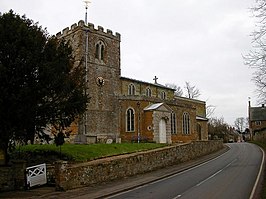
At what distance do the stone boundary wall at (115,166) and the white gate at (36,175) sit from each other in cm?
131

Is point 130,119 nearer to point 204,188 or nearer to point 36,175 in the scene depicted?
point 36,175

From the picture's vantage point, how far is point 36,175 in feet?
63.3

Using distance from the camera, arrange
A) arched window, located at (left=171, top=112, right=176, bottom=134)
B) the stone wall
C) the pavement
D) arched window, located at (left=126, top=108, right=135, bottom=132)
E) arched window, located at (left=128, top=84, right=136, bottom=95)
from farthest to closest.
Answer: arched window, located at (left=128, top=84, right=136, bottom=95) → arched window, located at (left=171, top=112, right=176, bottom=134) → arched window, located at (left=126, top=108, right=135, bottom=132) → the stone wall → the pavement

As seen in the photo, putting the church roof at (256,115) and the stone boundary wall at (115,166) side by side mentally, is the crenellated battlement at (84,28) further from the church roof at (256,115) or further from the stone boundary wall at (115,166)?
the church roof at (256,115)

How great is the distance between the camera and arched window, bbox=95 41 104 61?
41.1 metres

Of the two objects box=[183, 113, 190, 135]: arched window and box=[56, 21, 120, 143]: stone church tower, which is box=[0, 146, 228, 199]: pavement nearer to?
box=[56, 21, 120, 143]: stone church tower

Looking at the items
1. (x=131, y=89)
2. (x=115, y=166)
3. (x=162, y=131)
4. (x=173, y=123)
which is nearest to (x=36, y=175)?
(x=115, y=166)

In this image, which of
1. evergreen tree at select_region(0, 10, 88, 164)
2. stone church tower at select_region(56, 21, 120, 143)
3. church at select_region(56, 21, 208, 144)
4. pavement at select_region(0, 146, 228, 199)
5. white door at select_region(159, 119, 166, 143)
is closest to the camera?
pavement at select_region(0, 146, 228, 199)

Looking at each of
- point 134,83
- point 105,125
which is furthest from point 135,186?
point 134,83

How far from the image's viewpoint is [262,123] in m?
93.2

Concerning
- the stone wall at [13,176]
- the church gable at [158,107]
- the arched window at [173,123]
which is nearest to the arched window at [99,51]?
the church gable at [158,107]

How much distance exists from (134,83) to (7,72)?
98.9ft

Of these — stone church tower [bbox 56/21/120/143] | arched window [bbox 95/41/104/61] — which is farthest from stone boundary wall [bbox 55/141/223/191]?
arched window [bbox 95/41/104/61]

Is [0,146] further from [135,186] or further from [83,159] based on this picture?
[135,186]
